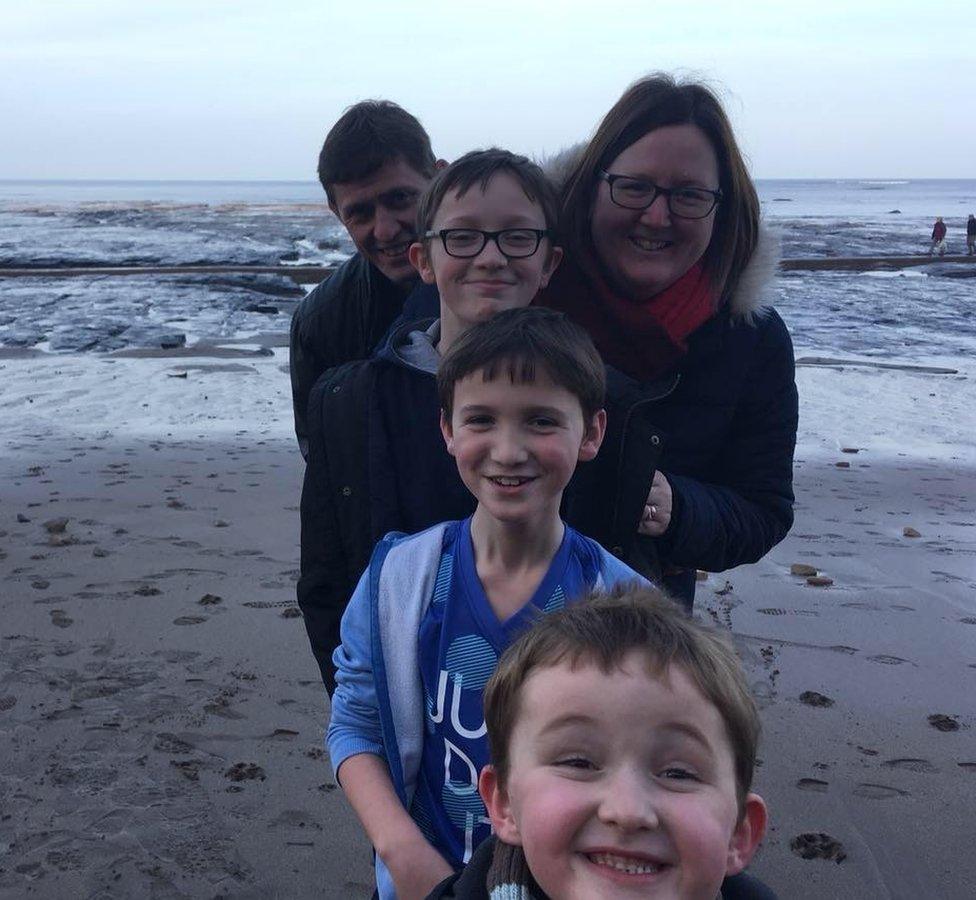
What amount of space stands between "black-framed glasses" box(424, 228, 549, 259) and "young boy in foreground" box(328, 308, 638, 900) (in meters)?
0.30

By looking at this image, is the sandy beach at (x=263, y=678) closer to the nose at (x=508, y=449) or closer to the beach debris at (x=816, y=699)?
the beach debris at (x=816, y=699)

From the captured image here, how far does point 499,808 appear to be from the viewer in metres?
1.69

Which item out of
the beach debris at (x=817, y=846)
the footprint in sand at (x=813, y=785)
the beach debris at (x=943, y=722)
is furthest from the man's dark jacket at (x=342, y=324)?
the beach debris at (x=943, y=722)

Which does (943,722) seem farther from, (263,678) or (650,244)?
(650,244)

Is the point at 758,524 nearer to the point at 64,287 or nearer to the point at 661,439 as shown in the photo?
the point at 661,439

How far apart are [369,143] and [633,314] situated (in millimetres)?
1110

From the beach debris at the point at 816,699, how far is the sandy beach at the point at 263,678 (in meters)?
0.01

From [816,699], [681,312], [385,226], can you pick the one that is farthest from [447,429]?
[816,699]

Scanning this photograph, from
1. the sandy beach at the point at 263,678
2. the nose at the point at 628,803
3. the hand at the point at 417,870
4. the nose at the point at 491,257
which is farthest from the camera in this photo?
the sandy beach at the point at 263,678

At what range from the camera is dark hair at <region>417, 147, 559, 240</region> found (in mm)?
2562

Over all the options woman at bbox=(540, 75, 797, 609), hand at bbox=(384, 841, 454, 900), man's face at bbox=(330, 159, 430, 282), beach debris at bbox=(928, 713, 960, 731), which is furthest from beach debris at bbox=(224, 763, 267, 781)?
beach debris at bbox=(928, 713, 960, 731)

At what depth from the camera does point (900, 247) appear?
42344mm

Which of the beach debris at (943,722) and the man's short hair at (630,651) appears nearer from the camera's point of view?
the man's short hair at (630,651)

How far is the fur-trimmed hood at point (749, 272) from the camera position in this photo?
2.78 metres
